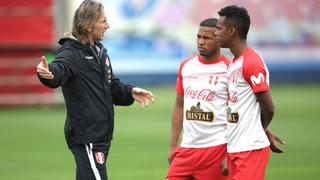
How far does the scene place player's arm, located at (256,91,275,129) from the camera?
747cm

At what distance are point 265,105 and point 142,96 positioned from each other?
4.04ft

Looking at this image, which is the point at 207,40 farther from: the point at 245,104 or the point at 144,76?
the point at 144,76

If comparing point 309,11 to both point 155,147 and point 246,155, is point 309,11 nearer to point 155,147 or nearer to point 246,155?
point 155,147

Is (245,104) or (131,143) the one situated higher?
(245,104)

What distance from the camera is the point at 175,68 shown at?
1364 inches

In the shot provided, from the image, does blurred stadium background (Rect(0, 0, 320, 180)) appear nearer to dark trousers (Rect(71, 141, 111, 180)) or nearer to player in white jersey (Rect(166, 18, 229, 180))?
player in white jersey (Rect(166, 18, 229, 180))

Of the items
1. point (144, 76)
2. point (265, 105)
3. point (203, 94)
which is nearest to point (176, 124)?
point (203, 94)

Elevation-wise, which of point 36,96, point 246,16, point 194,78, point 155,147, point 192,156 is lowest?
point 36,96

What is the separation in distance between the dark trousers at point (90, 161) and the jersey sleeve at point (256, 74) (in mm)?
1475

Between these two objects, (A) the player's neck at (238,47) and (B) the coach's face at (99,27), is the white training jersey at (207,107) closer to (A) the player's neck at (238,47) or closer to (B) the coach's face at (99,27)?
(A) the player's neck at (238,47)

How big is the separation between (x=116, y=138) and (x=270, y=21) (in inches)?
716

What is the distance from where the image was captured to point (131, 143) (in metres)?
17.4

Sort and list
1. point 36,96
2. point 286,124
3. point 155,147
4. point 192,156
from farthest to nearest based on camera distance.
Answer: point 36,96 < point 286,124 < point 155,147 < point 192,156

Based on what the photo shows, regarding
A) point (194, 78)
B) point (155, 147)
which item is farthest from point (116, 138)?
point (194, 78)
